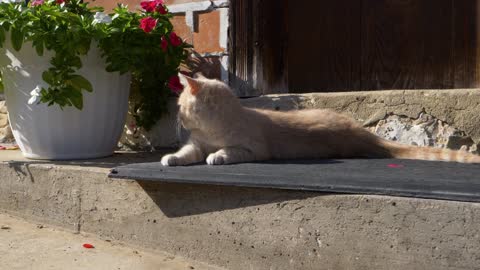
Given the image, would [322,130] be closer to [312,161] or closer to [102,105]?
[312,161]

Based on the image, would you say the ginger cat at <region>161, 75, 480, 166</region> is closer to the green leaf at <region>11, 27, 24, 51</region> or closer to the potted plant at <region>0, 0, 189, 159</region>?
the potted plant at <region>0, 0, 189, 159</region>

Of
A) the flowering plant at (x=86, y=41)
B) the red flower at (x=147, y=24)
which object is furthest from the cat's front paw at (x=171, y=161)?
the red flower at (x=147, y=24)

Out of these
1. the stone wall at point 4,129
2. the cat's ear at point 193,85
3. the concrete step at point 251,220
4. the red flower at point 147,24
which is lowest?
the concrete step at point 251,220

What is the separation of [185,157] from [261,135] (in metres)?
0.40

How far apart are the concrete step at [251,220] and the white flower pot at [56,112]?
0.19m

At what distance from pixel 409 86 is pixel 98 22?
1.97 m

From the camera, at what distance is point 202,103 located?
103 inches

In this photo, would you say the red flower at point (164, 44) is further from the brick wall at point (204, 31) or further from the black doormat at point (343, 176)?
the black doormat at point (343, 176)

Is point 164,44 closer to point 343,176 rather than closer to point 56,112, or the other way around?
point 56,112

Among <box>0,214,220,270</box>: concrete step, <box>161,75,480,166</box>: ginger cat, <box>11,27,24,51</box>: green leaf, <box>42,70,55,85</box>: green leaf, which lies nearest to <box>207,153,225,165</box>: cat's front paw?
<box>161,75,480,166</box>: ginger cat

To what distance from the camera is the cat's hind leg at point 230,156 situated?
2.53 m

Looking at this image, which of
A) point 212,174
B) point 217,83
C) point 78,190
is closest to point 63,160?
point 78,190

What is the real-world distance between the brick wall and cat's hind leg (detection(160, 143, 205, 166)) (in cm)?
103

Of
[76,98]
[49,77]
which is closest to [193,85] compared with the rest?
[76,98]
